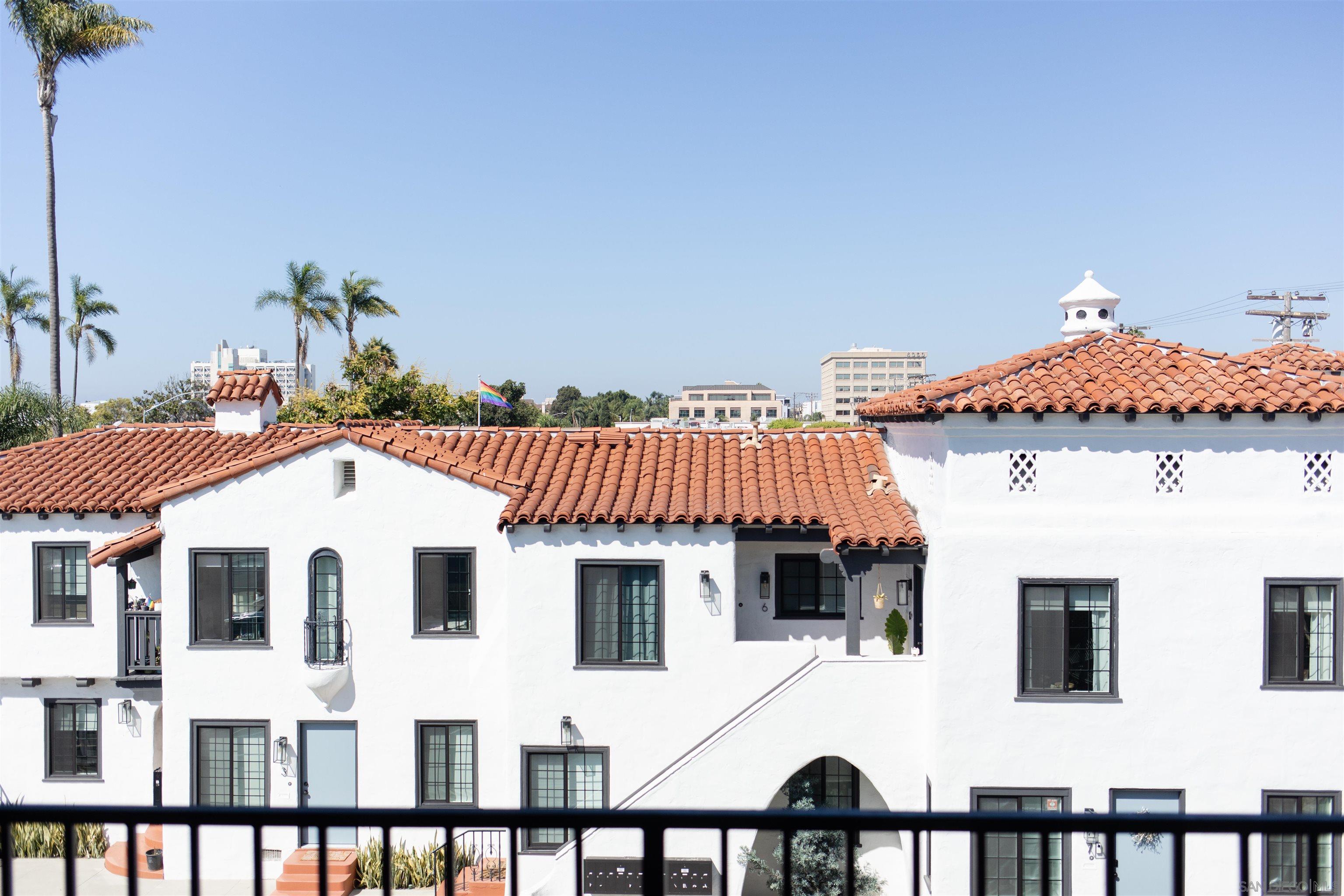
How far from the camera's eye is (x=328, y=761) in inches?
594

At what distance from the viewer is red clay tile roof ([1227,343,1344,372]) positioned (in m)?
12.7

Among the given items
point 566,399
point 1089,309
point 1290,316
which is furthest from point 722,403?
point 1089,309

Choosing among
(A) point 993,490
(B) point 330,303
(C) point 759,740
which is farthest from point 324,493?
(B) point 330,303

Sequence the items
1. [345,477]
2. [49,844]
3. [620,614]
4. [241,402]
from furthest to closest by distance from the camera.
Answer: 1. [241,402]
2. [49,844]
3. [345,477]
4. [620,614]

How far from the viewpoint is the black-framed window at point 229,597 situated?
1512cm

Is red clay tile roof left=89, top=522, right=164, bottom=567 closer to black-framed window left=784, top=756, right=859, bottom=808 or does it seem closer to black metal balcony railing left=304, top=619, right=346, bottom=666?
black metal balcony railing left=304, top=619, right=346, bottom=666

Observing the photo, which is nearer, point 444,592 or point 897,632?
point 897,632

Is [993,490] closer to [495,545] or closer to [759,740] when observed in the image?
[759,740]

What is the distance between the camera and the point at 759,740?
13.2 meters

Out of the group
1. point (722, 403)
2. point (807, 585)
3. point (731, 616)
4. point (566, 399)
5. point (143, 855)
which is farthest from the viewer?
point (722, 403)

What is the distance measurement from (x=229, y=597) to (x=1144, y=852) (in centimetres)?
1458

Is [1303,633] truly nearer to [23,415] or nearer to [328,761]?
[328,761]

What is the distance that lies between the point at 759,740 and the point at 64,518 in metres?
13.3

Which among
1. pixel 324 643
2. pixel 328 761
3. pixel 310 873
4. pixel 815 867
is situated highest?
pixel 324 643
